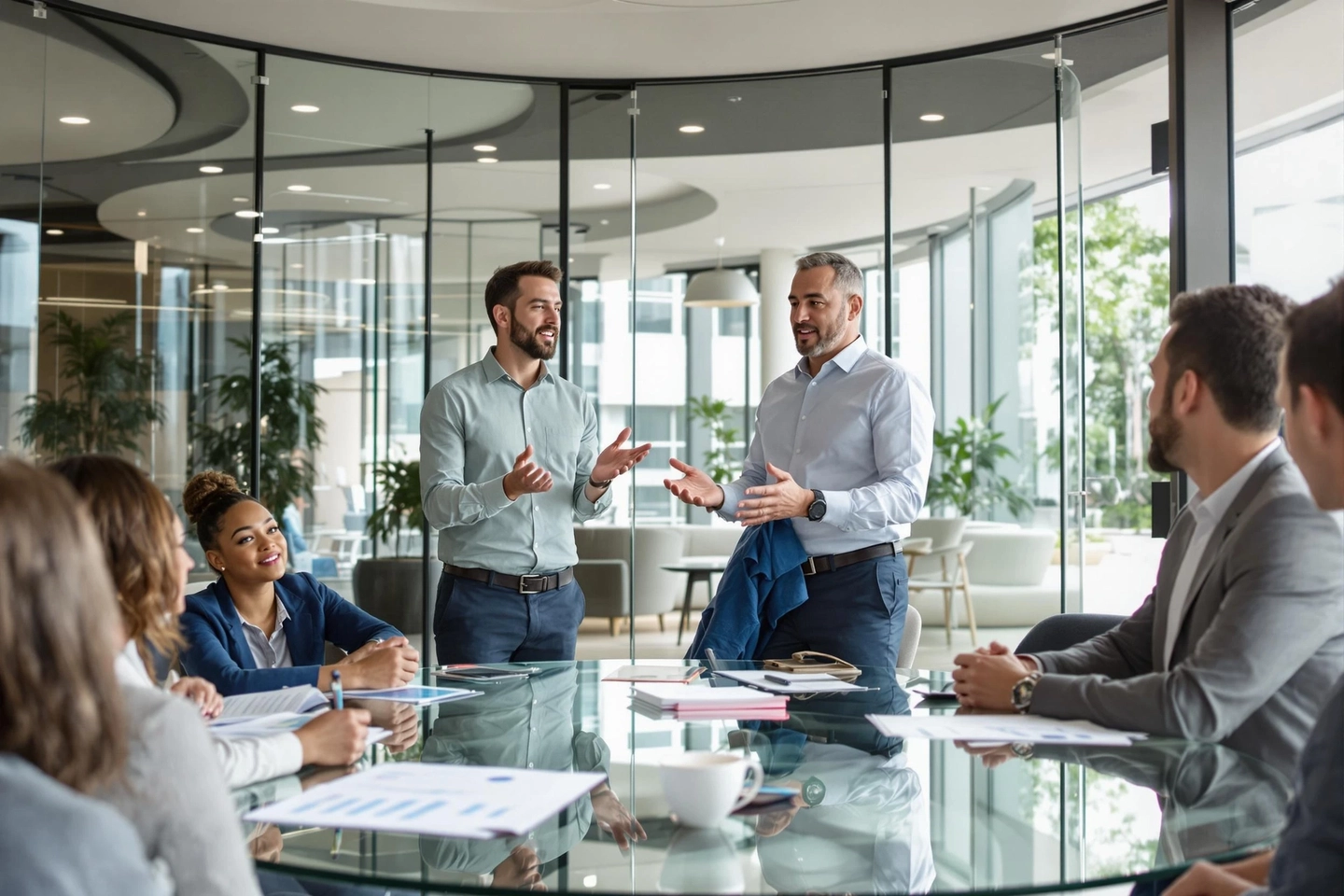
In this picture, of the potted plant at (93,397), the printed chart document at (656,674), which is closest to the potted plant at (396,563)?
the potted plant at (93,397)

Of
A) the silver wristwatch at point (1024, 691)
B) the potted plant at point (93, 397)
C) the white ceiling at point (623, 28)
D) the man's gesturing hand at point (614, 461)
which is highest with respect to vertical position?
the white ceiling at point (623, 28)

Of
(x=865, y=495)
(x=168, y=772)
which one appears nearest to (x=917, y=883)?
(x=168, y=772)

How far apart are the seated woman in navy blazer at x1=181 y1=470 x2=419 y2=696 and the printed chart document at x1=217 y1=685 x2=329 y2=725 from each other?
0.19 meters

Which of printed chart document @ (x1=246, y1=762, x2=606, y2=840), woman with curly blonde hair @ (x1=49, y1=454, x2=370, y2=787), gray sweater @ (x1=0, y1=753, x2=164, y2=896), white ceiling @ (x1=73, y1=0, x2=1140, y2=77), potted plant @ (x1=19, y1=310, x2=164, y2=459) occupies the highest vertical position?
white ceiling @ (x1=73, y1=0, x2=1140, y2=77)

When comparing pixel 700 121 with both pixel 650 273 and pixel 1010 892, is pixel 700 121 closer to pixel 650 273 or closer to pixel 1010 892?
pixel 1010 892

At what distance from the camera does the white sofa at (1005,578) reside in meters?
7.59

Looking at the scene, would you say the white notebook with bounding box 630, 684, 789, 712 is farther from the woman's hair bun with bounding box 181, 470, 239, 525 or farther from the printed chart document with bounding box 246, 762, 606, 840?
the woman's hair bun with bounding box 181, 470, 239, 525

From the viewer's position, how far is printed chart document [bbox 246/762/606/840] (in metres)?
1.38

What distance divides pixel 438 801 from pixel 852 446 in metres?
2.23

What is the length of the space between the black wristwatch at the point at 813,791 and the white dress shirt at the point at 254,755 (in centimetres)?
73

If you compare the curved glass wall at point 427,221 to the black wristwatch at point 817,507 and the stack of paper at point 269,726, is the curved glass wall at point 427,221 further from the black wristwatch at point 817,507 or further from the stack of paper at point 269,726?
the stack of paper at point 269,726

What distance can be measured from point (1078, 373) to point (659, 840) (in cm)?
443

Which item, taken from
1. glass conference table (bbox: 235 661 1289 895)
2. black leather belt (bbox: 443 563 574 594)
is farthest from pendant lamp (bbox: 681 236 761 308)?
glass conference table (bbox: 235 661 1289 895)

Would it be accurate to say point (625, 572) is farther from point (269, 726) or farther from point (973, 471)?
point (269, 726)
